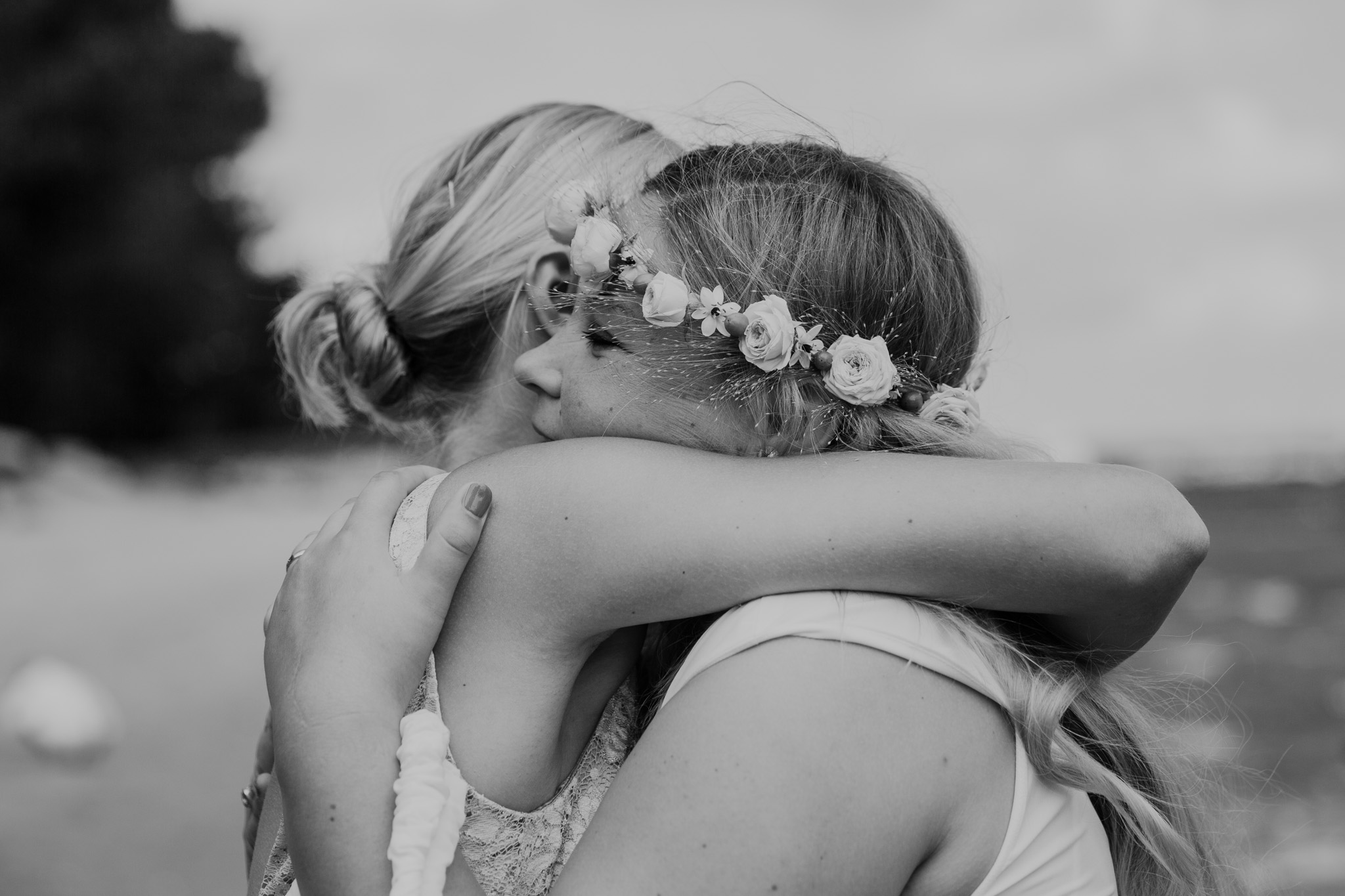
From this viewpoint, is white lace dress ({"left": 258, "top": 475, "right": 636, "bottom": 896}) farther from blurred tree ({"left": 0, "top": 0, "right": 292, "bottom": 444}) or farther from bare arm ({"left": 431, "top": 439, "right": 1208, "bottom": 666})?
blurred tree ({"left": 0, "top": 0, "right": 292, "bottom": 444})

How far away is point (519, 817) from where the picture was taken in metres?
1.81

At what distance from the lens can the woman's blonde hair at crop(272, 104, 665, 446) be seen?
8.96 feet

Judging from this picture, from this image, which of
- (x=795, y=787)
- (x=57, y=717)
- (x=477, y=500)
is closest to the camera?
(x=795, y=787)

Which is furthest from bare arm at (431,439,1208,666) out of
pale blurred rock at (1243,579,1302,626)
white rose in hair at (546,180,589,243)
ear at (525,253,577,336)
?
pale blurred rock at (1243,579,1302,626)

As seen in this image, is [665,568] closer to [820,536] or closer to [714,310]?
[820,536]

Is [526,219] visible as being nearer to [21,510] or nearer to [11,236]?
[21,510]

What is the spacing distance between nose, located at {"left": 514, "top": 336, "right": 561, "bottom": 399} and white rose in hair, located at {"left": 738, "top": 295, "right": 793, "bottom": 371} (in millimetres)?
394

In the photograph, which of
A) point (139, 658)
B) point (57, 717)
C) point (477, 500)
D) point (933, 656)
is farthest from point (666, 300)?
point (139, 658)

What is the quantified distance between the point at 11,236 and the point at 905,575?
2862 centimetres

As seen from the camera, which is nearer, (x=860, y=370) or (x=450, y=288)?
(x=860, y=370)

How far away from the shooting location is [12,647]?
11.5 meters

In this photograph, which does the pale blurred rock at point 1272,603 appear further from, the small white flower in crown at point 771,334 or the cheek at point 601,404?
the cheek at point 601,404

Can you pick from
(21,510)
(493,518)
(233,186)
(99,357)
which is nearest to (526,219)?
(493,518)

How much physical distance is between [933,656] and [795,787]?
0.30 metres
